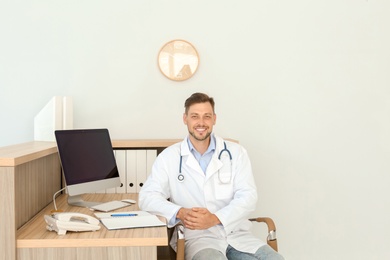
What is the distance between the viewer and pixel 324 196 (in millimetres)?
3811

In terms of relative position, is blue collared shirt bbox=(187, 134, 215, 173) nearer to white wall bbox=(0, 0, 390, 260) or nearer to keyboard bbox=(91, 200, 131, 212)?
keyboard bbox=(91, 200, 131, 212)

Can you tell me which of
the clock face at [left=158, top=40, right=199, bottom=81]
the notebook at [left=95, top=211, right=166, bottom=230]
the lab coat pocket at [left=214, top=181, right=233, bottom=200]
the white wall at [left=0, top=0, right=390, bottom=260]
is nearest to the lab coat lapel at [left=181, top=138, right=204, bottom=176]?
the lab coat pocket at [left=214, top=181, right=233, bottom=200]

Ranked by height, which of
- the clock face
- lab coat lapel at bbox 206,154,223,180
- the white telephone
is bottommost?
the white telephone

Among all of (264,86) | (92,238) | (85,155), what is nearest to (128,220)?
(92,238)

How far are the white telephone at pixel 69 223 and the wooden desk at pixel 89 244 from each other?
24mm

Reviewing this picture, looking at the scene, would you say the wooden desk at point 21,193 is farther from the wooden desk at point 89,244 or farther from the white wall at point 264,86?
the white wall at point 264,86

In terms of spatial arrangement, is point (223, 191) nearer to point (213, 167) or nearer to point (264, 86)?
point (213, 167)

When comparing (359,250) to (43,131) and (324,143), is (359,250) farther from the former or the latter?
(43,131)

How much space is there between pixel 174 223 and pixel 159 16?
70.3 inches

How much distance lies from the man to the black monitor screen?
30 cm

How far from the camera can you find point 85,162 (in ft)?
9.00

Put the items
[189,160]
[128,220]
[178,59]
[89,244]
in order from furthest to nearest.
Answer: [178,59]
[189,160]
[128,220]
[89,244]

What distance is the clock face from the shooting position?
3674mm

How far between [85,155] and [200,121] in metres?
0.70
